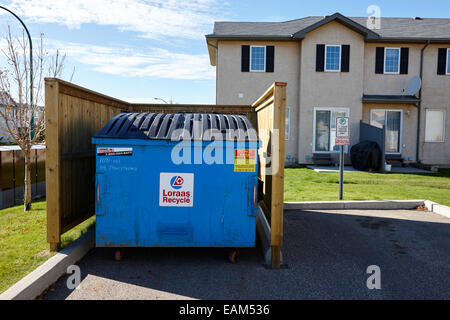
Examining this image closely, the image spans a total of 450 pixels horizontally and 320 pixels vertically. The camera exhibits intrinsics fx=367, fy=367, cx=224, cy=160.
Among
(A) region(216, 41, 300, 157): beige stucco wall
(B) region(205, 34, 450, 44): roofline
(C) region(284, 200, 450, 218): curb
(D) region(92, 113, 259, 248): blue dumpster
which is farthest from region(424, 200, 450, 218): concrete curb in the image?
(B) region(205, 34, 450, 44): roofline

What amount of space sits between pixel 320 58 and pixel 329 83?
1.28 metres

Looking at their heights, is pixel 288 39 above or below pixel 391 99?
Result: above

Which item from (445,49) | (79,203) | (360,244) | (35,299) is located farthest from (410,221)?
(445,49)

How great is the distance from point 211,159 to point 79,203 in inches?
93.1

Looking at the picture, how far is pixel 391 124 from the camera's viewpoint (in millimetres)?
18484

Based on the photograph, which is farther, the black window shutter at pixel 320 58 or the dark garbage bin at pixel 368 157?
the black window shutter at pixel 320 58

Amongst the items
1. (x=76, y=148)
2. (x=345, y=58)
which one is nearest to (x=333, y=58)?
(x=345, y=58)

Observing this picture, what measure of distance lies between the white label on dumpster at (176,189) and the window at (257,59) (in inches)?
559

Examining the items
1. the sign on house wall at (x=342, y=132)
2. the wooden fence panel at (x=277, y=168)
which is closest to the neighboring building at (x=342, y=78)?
the sign on house wall at (x=342, y=132)

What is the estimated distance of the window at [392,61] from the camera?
721 inches

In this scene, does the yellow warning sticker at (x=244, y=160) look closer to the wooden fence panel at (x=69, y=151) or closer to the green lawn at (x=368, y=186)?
the wooden fence panel at (x=69, y=151)

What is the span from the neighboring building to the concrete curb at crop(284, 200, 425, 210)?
9151 millimetres

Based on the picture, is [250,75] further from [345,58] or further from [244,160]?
[244,160]

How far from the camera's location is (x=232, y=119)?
549 centimetres
